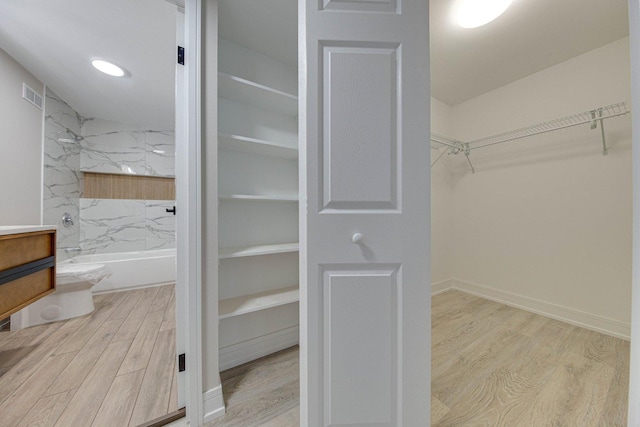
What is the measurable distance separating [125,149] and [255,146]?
10.5 feet

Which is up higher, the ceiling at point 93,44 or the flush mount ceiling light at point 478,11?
the ceiling at point 93,44

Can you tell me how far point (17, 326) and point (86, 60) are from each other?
91.9 inches

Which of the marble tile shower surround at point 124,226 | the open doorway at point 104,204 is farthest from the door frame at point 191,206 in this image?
the marble tile shower surround at point 124,226

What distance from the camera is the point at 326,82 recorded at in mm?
809

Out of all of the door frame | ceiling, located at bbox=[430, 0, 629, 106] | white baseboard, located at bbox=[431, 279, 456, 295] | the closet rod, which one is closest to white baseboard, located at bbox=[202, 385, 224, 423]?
the door frame

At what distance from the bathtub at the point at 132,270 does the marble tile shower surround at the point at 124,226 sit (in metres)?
0.15

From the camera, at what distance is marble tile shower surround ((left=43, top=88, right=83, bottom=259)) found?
2.41 metres

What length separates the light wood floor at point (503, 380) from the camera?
3.59 ft

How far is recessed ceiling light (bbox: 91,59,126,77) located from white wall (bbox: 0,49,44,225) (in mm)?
628

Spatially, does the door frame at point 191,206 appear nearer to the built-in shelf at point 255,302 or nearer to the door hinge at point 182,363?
the door hinge at point 182,363

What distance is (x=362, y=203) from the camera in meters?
0.82

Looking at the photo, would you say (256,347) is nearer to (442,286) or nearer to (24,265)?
(24,265)

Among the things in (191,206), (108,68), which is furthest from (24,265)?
(108,68)

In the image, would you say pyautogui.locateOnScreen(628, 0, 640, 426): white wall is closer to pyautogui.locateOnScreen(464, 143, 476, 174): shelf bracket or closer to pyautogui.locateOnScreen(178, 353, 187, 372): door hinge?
pyautogui.locateOnScreen(178, 353, 187, 372): door hinge
